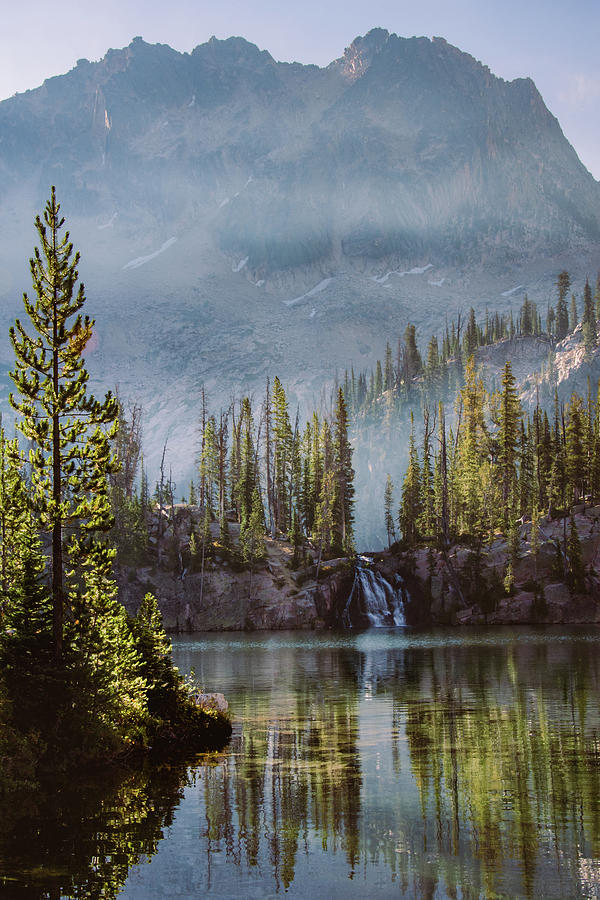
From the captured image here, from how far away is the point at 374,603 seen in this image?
110250 mm

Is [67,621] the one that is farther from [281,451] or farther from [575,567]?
[281,451]

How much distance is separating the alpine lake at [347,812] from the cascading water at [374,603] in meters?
68.8

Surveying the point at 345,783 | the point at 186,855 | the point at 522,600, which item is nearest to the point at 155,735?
the point at 345,783

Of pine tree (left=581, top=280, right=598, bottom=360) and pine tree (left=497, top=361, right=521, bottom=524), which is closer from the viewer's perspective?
pine tree (left=497, top=361, right=521, bottom=524)

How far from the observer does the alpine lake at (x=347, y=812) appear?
1587 centimetres

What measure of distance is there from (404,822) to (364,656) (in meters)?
48.6

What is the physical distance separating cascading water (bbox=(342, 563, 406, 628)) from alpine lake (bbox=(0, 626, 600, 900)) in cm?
6878

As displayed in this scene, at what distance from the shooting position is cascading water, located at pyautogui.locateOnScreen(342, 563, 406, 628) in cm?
10881

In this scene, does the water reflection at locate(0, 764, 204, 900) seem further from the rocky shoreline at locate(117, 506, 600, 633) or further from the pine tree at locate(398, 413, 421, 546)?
the pine tree at locate(398, 413, 421, 546)

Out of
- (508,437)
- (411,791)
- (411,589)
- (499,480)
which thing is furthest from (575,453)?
(411,791)

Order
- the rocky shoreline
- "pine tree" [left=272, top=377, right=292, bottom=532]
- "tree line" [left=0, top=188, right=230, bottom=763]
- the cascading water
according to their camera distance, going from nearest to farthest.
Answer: "tree line" [left=0, top=188, right=230, bottom=763]
the rocky shoreline
the cascading water
"pine tree" [left=272, top=377, right=292, bottom=532]

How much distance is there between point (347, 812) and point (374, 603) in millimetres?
90765

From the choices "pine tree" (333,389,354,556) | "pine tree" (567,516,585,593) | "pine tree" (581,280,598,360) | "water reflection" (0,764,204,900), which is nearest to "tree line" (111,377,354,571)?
"pine tree" (333,389,354,556)

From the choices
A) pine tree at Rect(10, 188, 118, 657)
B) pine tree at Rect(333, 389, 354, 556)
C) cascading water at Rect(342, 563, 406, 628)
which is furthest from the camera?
pine tree at Rect(333, 389, 354, 556)
